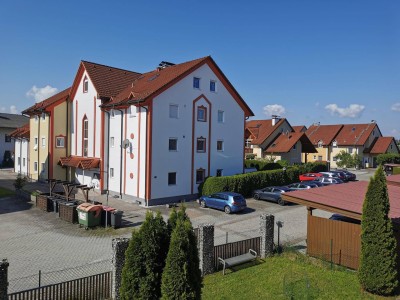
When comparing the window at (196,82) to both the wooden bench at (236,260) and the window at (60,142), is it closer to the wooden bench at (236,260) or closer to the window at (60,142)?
the window at (60,142)

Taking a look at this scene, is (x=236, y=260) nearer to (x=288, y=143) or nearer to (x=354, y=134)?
(x=288, y=143)

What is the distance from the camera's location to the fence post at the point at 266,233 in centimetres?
1385

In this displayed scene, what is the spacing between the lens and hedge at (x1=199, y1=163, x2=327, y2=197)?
1038 inches

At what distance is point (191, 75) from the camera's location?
88.9 ft

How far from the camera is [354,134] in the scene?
59969 millimetres

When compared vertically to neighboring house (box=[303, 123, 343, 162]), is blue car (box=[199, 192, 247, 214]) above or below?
below

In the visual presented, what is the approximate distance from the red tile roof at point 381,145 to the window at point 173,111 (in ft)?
150

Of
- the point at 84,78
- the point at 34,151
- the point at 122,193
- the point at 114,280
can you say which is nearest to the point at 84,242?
the point at 114,280

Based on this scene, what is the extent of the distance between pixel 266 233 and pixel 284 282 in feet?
10.0

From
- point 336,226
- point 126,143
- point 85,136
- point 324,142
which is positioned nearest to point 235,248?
point 336,226

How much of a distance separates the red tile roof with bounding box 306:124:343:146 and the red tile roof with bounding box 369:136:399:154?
697 cm

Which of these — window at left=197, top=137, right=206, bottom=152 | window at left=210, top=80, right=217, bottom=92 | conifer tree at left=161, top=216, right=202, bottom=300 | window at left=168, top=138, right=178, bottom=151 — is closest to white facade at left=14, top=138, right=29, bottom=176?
window at left=168, top=138, right=178, bottom=151

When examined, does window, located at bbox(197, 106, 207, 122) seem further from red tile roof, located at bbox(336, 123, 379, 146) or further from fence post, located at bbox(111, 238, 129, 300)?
red tile roof, located at bbox(336, 123, 379, 146)

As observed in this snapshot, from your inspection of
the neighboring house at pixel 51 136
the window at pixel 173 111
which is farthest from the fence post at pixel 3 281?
the neighboring house at pixel 51 136
